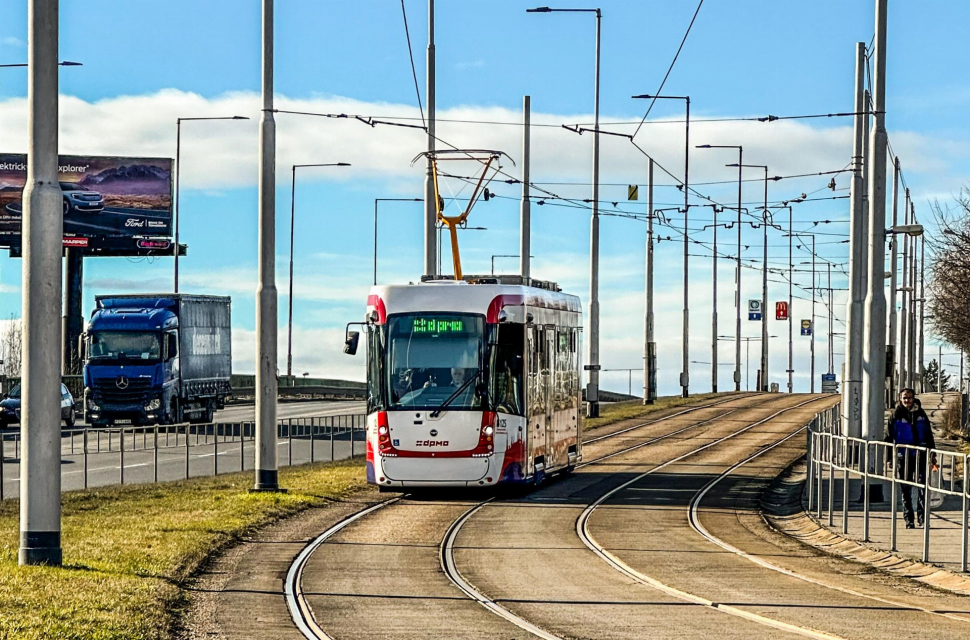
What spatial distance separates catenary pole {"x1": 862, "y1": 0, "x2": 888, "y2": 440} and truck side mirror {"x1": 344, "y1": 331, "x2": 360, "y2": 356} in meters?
7.85

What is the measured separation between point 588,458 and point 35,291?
72.8 feet

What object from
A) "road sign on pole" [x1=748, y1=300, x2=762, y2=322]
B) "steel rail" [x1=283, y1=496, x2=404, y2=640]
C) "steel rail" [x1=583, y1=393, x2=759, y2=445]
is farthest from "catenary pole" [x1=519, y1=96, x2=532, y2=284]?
"road sign on pole" [x1=748, y1=300, x2=762, y2=322]

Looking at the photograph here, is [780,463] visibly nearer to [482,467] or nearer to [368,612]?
[482,467]

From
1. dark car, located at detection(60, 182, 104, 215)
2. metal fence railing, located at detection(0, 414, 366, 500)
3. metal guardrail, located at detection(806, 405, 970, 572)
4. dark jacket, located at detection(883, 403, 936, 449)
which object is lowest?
metal fence railing, located at detection(0, 414, 366, 500)

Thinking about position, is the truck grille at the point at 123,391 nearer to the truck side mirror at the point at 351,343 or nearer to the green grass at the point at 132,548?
the green grass at the point at 132,548

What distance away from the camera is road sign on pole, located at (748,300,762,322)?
286ft

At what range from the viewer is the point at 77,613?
13039 millimetres

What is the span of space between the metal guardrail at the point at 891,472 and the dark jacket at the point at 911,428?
0.96 ft

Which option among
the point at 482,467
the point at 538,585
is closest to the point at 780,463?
the point at 482,467

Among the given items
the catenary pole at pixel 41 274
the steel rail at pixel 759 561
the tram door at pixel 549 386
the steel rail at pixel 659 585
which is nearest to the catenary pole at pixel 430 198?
the tram door at pixel 549 386

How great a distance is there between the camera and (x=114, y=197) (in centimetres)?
7862

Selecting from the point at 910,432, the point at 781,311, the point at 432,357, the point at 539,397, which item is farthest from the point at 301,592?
the point at 781,311

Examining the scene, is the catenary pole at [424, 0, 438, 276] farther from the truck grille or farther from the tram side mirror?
the truck grille

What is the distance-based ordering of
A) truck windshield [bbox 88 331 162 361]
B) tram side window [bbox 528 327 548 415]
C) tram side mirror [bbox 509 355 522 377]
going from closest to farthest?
tram side mirror [bbox 509 355 522 377], tram side window [bbox 528 327 548 415], truck windshield [bbox 88 331 162 361]
